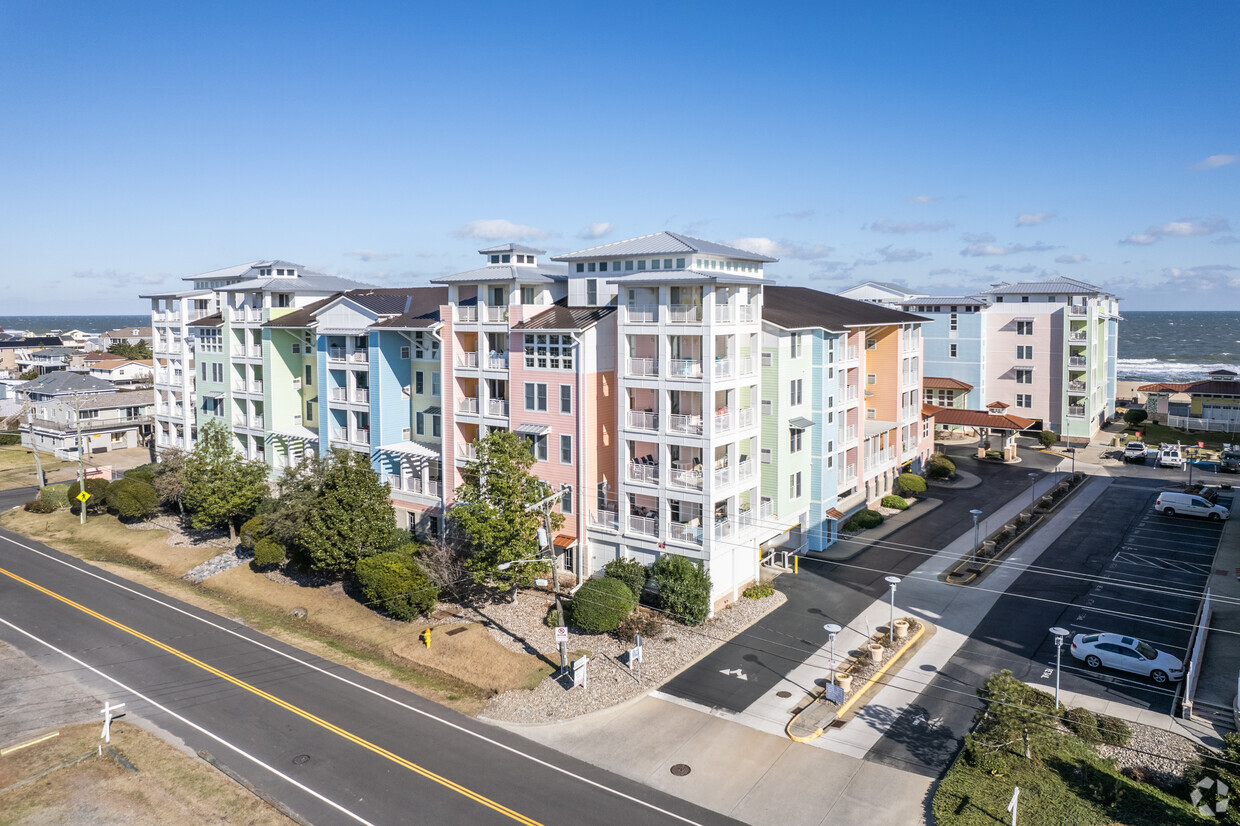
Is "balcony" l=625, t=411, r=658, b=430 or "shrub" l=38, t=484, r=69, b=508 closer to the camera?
"balcony" l=625, t=411, r=658, b=430

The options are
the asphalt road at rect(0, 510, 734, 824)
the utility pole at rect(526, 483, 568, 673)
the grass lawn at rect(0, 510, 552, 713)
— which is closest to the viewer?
the asphalt road at rect(0, 510, 734, 824)

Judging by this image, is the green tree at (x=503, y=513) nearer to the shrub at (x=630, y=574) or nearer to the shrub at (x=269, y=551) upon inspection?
the shrub at (x=630, y=574)

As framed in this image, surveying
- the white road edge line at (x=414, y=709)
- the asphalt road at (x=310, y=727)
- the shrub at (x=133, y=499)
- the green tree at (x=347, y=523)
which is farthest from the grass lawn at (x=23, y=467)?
the green tree at (x=347, y=523)

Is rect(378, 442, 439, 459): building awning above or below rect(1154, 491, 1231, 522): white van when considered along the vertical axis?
above

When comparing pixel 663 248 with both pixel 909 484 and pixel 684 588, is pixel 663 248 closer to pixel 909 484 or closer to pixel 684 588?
pixel 684 588

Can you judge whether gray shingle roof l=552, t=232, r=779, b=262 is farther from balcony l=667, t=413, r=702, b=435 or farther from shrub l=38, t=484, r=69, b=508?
shrub l=38, t=484, r=69, b=508

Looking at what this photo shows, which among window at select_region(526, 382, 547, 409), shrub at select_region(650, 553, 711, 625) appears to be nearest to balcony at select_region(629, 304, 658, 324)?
window at select_region(526, 382, 547, 409)
